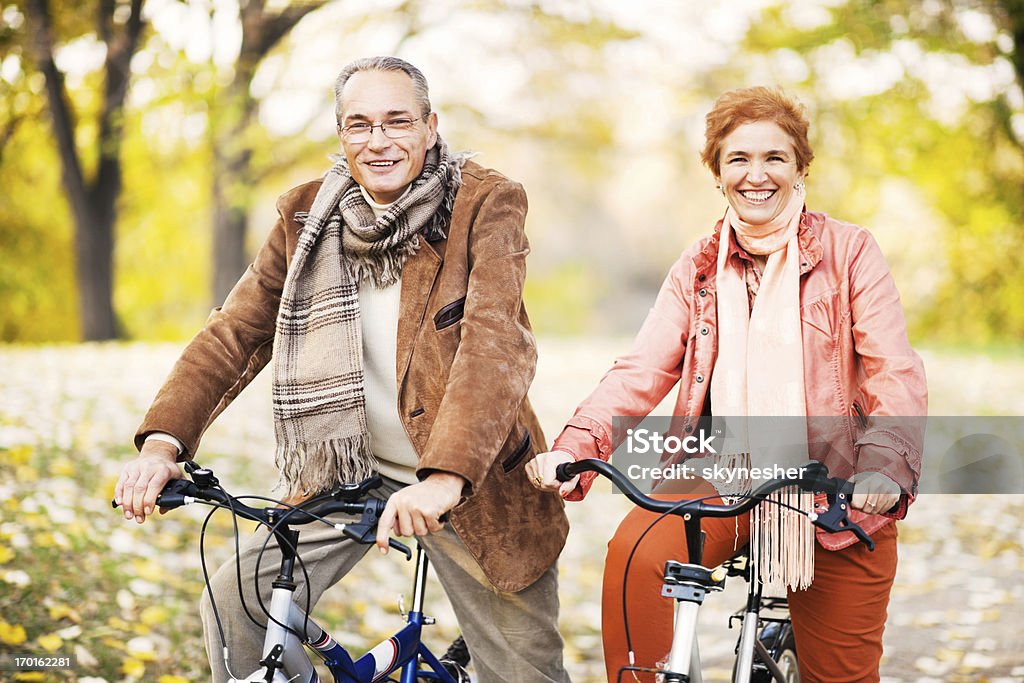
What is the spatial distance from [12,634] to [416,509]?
271cm

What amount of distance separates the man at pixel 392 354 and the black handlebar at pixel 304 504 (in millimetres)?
199

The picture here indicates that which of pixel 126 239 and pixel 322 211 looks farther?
pixel 126 239

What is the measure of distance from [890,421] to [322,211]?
5.12 ft

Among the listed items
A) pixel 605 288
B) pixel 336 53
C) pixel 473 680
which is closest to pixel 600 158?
pixel 336 53

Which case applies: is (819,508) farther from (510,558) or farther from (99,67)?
(99,67)

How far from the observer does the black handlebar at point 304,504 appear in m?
2.33

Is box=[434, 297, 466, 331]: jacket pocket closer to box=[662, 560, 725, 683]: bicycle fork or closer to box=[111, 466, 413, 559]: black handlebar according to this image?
box=[111, 466, 413, 559]: black handlebar

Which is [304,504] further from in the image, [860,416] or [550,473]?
[860,416]

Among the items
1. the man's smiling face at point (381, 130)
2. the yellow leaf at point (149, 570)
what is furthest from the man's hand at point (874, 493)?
the yellow leaf at point (149, 570)

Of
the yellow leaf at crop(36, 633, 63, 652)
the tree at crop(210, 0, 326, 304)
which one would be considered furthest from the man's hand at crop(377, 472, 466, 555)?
the tree at crop(210, 0, 326, 304)

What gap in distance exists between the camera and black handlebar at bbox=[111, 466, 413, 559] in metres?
2.33

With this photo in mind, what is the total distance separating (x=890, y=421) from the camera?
265 centimetres

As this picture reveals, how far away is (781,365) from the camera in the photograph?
2846 mm

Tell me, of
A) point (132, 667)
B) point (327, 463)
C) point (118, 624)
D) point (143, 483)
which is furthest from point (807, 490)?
point (118, 624)
